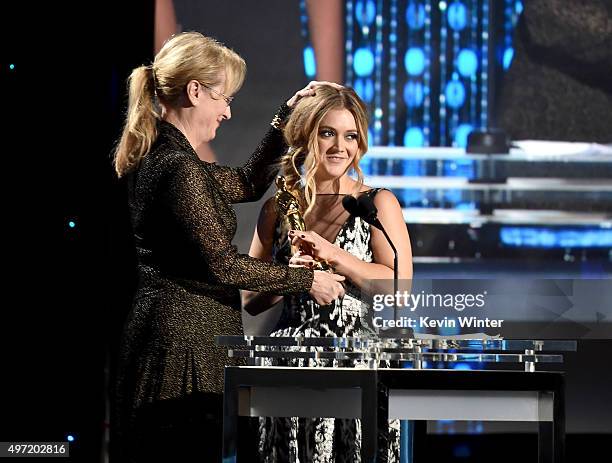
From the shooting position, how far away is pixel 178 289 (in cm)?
296

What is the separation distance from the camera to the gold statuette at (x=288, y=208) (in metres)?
3.33

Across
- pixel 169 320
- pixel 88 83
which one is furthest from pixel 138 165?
pixel 88 83

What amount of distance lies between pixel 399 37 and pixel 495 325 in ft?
7.95

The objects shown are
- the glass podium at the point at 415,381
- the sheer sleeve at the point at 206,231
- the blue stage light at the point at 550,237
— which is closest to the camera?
the glass podium at the point at 415,381

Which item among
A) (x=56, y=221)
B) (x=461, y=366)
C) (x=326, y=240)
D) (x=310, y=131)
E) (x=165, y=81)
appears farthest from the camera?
(x=56, y=221)

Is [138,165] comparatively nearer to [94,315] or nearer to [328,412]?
[328,412]

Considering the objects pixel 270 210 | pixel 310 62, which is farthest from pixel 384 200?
pixel 310 62

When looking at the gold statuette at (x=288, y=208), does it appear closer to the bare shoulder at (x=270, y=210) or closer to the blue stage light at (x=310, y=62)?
the bare shoulder at (x=270, y=210)

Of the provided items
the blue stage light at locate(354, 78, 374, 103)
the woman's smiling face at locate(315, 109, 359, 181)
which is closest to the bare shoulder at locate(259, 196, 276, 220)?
the woman's smiling face at locate(315, 109, 359, 181)

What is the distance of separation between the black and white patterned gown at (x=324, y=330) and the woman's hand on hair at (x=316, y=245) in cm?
13

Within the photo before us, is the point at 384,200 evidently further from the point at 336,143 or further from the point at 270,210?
the point at 270,210

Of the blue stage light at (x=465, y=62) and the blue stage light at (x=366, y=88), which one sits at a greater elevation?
the blue stage light at (x=465, y=62)

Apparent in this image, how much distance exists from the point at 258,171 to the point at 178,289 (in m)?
0.70

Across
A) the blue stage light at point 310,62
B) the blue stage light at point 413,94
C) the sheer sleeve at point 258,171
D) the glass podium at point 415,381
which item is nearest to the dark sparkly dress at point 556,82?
the blue stage light at point 413,94
